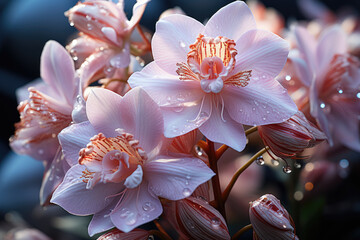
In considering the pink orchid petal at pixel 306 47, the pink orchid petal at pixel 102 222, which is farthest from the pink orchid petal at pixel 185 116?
the pink orchid petal at pixel 306 47

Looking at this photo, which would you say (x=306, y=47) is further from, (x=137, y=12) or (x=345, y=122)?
(x=137, y=12)

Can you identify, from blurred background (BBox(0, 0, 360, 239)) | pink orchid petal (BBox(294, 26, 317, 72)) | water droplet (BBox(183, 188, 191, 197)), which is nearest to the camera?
water droplet (BBox(183, 188, 191, 197))

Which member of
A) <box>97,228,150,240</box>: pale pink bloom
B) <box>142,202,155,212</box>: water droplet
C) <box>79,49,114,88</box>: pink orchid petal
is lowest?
<box>97,228,150,240</box>: pale pink bloom

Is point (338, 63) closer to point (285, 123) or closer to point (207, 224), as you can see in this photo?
point (285, 123)

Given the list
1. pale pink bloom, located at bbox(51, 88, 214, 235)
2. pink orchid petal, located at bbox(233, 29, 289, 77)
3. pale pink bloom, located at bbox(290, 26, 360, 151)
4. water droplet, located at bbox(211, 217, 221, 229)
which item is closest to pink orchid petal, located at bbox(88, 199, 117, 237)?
pale pink bloom, located at bbox(51, 88, 214, 235)

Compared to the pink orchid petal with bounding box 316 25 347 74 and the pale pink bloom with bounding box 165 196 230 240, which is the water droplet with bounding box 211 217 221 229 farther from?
the pink orchid petal with bounding box 316 25 347 74

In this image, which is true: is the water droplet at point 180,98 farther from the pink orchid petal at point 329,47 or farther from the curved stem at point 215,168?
the pink orchid petal at point 329,47

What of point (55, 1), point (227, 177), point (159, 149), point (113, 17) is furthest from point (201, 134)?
point (55, 1)
